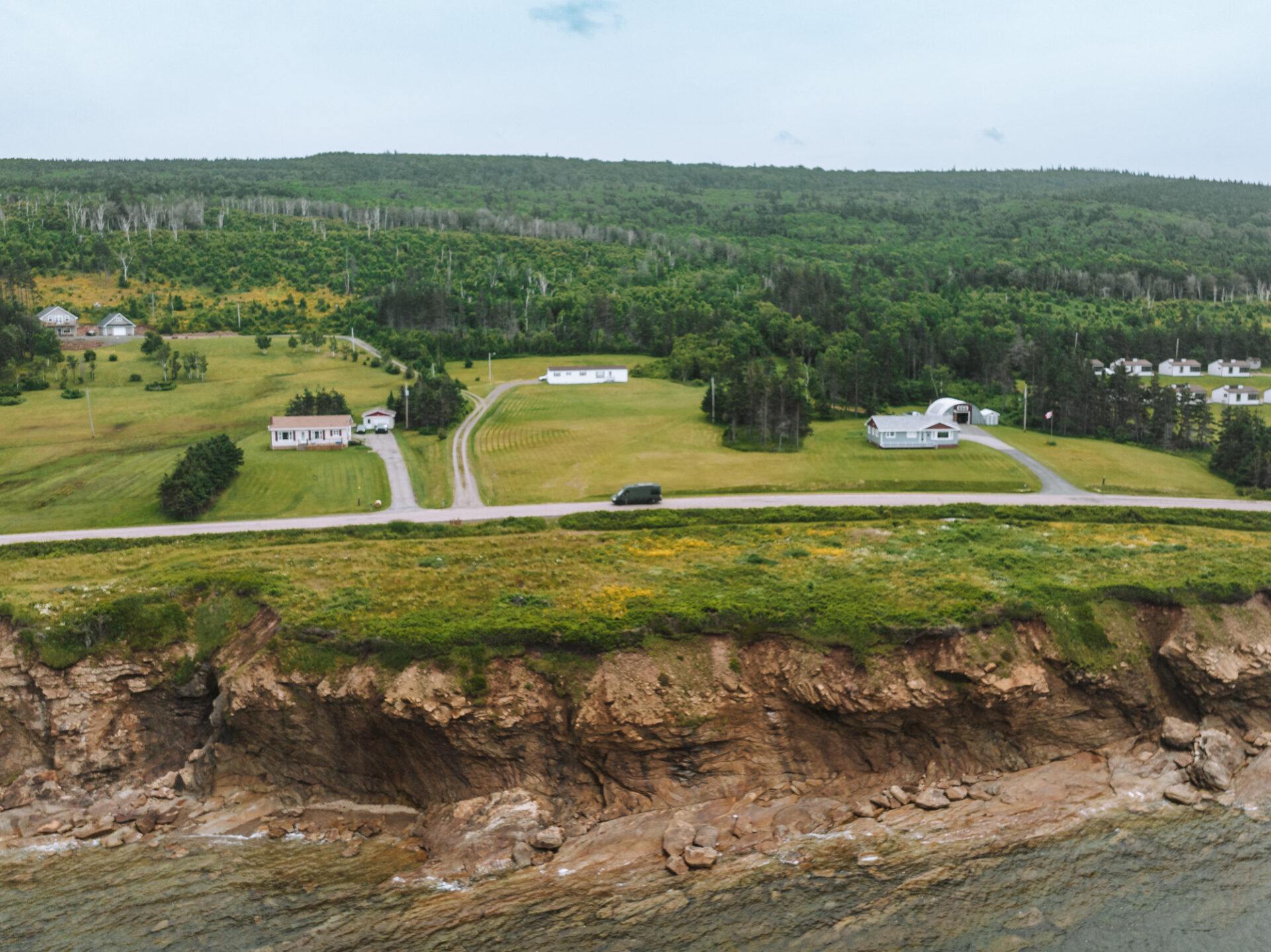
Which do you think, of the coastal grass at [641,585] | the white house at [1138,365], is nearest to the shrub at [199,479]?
the coastal grass at [641,585]

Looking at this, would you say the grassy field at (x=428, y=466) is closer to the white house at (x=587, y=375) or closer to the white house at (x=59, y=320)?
the white house at (x=587, y=375)

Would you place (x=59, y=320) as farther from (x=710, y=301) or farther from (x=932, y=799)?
(x=932, y=799)

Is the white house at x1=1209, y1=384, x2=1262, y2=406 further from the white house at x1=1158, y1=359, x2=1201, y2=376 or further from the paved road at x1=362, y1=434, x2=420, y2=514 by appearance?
the paved road at x1=362, y1=434, x2=420, y2=514

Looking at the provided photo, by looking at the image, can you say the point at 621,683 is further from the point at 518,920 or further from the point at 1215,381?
the point at 1215,381

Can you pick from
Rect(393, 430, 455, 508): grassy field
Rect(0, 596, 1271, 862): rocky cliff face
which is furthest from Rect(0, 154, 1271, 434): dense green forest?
Rect(0, 596, 1271, 862): rocky cliff face

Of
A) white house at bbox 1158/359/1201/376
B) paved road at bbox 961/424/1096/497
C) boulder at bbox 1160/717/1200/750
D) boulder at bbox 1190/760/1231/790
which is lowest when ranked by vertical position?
boulder at bbox 1190/760/1231/790

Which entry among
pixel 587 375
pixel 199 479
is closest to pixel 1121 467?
pixel 587 375
